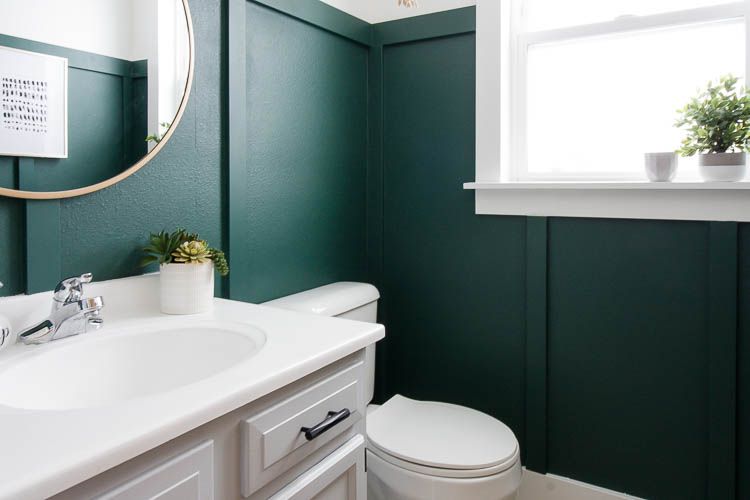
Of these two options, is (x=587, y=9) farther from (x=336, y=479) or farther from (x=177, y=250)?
(x=336, y=479)

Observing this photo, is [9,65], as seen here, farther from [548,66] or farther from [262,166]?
[548,66]

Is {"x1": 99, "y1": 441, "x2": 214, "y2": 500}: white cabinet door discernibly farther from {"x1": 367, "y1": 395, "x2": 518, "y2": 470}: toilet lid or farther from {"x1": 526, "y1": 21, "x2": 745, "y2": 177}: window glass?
{"x1": 526, "y1": 21, "x2": 745, "y2": 177}: window glass

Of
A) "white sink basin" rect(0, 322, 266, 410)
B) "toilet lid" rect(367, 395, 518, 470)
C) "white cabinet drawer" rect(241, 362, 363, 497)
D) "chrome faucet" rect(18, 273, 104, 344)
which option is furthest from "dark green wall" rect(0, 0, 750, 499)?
"white cabinet drawer" rect(241, 362, 363, 497)

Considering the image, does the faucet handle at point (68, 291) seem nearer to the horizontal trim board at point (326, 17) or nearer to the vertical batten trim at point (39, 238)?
the vertical batten trim at point (39, 238)

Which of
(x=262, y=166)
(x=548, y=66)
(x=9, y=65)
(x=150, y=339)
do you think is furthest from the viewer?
(x=548, y=66)

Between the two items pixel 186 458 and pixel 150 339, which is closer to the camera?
pixel 186 458

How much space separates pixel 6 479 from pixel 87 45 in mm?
940

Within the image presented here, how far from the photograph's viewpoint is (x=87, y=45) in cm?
120

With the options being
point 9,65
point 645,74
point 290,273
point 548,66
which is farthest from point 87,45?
point 645,74

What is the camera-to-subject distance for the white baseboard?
1833mm

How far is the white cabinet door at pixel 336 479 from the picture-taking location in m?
0.99

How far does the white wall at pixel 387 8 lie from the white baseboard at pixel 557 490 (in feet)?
5.38

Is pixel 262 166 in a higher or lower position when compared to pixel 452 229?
higher

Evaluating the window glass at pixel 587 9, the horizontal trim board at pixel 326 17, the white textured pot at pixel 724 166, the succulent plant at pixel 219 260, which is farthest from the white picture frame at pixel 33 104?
the white textured pot at pixel 724 166
